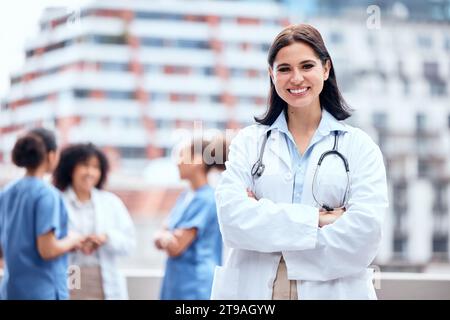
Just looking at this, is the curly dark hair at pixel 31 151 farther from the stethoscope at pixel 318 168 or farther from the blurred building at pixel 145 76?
the blurred building at pixel 145 76

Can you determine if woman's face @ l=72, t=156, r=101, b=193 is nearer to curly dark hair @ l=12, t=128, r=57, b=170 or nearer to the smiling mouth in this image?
curly dark hair @ l=12, t=128, r=57, b=170

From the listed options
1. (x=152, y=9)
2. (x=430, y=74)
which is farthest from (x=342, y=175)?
(x=430, y=74)

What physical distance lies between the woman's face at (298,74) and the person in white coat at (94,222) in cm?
136

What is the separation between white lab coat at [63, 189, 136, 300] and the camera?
8.30 feet

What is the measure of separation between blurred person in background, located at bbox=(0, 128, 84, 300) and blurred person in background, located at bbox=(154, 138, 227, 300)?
1.08ft

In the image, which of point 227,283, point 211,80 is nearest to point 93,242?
point 227,283

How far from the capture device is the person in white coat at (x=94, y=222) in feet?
8.23

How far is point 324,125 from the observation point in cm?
133

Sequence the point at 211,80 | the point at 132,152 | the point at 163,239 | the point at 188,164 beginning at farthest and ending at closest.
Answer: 1. the point at 211,80
2. the point at 132,152
3. the point at 188,164
4. the point at 163,239

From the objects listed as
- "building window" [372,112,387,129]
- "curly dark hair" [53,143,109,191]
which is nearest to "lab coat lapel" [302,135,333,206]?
"curly dark hair" [53,143,109,191]

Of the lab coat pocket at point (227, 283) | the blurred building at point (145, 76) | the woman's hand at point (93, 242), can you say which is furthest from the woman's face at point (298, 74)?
the blurred building at point (145, 76)

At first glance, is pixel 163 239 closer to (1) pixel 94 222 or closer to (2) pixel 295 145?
(1) pixel 94 222

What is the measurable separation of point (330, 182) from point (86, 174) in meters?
1.49

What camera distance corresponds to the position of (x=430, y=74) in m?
32.6
